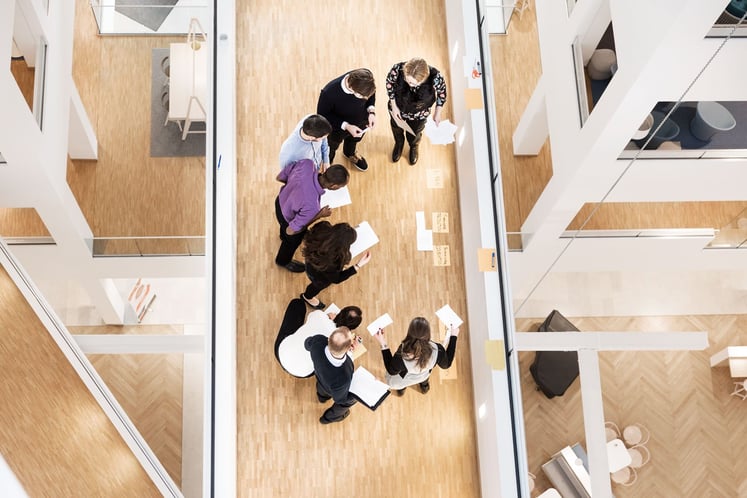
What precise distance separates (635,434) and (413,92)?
3479 mm

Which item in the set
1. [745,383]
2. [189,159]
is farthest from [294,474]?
[745,383]

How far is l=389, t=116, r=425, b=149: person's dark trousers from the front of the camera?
5.55 meters

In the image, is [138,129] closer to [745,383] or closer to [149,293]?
[149,293]

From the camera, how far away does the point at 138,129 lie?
18.2 feet

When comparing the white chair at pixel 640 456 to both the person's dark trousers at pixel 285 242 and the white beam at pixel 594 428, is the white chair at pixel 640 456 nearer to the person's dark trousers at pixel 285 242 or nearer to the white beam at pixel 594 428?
the white beam at pixel 594 428

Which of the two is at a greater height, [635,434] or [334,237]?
[334,237]

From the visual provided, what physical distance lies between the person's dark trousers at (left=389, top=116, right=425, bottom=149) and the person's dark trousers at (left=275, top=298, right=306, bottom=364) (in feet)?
5.56

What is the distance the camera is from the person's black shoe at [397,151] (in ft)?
19.5

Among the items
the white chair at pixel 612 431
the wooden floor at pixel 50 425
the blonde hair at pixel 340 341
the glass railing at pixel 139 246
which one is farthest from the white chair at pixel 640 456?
the glass railing at pixel 139 246

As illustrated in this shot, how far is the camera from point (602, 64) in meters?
4.61

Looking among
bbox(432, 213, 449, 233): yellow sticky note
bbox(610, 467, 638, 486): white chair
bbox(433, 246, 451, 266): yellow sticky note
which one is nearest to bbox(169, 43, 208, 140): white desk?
bbox(432, 213, 449, 233): yellow sticky note

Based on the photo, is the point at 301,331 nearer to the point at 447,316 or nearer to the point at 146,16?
the point at 447,316

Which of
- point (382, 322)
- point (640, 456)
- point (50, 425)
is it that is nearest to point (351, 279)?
point (382, 322)

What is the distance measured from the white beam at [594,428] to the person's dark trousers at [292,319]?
211 cm
